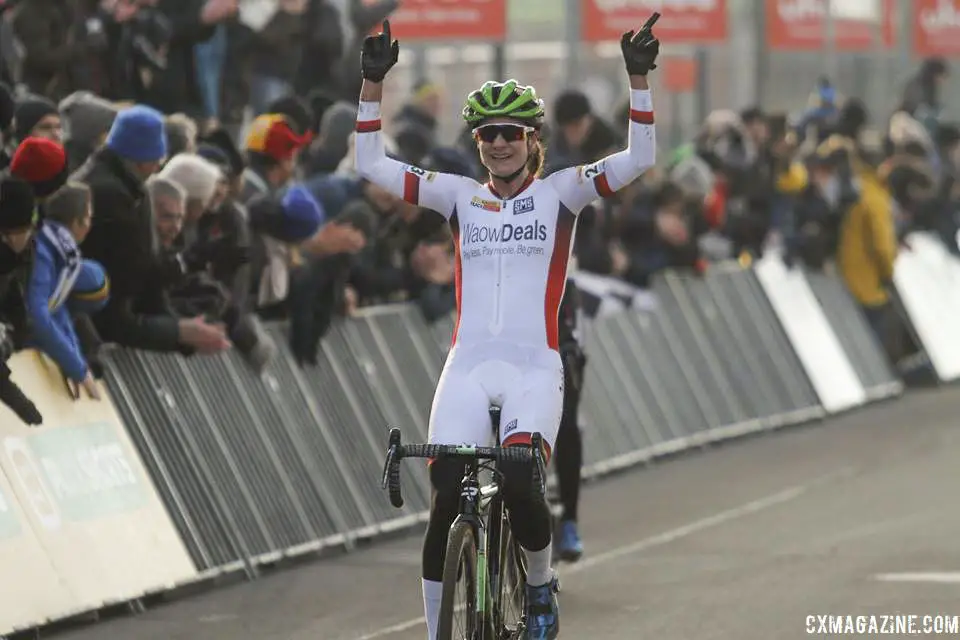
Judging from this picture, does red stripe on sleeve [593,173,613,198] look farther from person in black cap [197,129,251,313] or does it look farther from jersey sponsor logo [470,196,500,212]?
person in black cap [197,129,251,313]

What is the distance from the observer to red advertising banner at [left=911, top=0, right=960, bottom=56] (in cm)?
2973

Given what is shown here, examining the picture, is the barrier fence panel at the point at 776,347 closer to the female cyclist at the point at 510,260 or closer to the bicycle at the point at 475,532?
the female cyclist at the point at 510,260

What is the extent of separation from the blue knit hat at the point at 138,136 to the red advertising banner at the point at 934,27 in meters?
18.8

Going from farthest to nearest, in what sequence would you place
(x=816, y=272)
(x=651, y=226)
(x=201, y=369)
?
(x=816, y=272), (x=651, y=226), (x=201, y=369)

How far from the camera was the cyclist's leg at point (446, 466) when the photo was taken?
29.6 feet

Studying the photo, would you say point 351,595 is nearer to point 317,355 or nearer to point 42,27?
point 317,355

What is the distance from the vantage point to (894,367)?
24.2m

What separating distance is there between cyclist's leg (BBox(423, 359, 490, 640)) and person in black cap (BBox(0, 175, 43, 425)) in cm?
247

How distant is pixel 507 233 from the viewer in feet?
31.7

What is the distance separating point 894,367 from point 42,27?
39.1ft

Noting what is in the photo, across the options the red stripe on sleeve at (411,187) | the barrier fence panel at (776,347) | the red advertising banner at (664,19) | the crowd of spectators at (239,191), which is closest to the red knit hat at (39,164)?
the crowd of spectators at (239,191)

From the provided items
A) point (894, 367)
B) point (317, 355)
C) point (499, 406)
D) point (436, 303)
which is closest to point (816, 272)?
point (894, 367)

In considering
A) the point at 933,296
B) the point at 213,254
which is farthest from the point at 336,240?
the point at 933,296

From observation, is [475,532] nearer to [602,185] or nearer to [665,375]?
[602,185]
